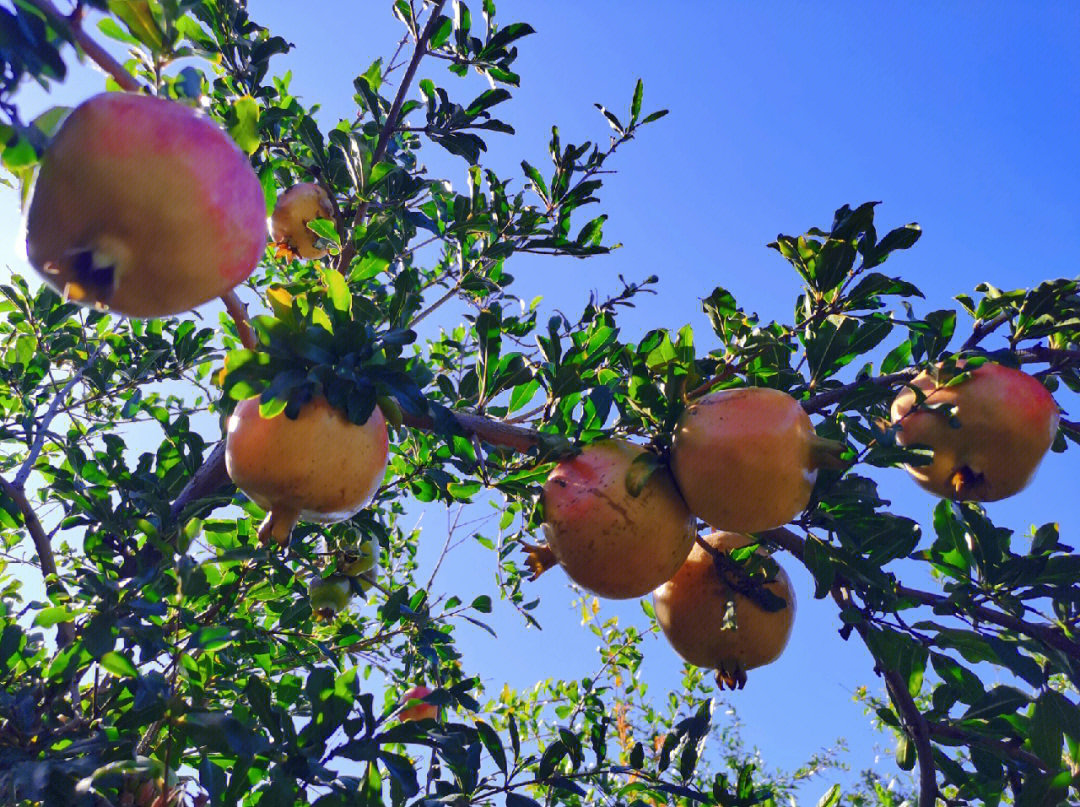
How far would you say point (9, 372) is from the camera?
2.86 metres

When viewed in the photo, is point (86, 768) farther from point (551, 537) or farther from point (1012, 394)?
point (1012, 394)

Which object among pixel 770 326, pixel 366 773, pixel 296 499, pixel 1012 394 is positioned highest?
pixel 770 326

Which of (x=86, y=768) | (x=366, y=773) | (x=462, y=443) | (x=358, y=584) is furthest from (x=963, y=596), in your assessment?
(x=358, y=584)

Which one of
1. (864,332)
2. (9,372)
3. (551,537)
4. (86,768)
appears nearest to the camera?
(86,768)

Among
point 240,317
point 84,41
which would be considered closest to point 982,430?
point 240,317

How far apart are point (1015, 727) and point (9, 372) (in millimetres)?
A: 3332

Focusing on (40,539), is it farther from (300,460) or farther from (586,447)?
(586,447)

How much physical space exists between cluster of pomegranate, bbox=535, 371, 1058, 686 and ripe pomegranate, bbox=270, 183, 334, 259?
5.54 feet

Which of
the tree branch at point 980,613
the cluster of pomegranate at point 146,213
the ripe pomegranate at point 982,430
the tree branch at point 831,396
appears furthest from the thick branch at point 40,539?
the ripe pomegranate at point 982,430

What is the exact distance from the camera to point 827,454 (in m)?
1.37

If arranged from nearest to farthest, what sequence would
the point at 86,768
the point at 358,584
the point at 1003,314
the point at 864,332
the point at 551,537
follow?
the point at 86,768 → the point at 551,537 → the point at 864,332 → the point at 1003,314 → the point at 358,584

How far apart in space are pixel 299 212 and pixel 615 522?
1898 millimetres

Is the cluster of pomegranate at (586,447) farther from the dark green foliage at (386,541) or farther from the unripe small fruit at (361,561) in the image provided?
the unripe small fruit at (361,561)

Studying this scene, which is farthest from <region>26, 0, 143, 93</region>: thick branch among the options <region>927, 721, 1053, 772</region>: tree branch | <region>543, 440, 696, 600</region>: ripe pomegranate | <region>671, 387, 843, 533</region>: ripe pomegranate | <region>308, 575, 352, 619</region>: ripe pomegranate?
<region>927, 721, 1053, 772</region>: tree branch
